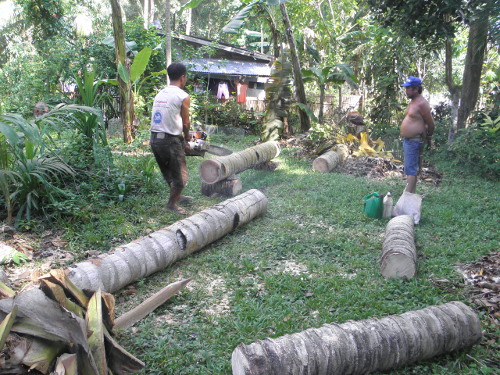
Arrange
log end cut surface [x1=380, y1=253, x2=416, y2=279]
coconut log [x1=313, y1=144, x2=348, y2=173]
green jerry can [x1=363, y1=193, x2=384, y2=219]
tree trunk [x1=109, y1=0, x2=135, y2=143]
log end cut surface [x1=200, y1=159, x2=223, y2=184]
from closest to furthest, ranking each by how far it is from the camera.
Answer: log end cut surface [x1=380, y1=253, x2=416, y2=279] < green jerry can [x1=363, y1=193, x2=384, y2=219] < log end cut surface [x1=200, y1=159, x2=223, y2=184] < tree trunk [x1=109, y1=0, x2=135, y2=143] < coconut log [x1=313, y1=144, x2=348, y2=173]

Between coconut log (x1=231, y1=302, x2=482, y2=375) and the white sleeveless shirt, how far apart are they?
351 centimetres

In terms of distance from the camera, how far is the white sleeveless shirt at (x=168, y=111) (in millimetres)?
5352

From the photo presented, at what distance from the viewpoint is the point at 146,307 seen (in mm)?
3354

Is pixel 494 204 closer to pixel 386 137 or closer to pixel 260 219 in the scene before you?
pixel 260 219

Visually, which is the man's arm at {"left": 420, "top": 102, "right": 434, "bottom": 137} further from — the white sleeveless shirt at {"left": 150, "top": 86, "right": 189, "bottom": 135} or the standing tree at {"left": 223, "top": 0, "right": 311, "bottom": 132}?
the standing tree at {"left": 223, "top": 0, "right": 311, "bottom": 132}

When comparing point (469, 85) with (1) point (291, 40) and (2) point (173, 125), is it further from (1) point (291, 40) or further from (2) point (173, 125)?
(2) point (173, 125)

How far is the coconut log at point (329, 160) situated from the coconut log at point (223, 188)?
108 inches

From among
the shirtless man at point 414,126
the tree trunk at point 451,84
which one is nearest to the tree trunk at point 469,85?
the tree trunk at point 451,84

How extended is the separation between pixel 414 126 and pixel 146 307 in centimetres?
480

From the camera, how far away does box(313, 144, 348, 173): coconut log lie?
9266 millimetres

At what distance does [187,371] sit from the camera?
271 centimetres

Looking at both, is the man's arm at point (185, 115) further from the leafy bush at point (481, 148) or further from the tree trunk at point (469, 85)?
the tree trunk at point (469, 85)

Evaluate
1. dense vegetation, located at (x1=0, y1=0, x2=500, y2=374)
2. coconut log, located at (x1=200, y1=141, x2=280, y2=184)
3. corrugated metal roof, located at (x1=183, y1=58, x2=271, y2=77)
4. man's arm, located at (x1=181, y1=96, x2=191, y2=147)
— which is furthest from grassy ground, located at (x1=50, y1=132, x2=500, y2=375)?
corrugated metal roof, located at (x1=183, y1=58, x2=271, y2=77)

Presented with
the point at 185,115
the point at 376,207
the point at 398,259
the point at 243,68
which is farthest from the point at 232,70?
the point at 398,259
